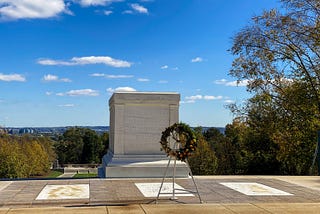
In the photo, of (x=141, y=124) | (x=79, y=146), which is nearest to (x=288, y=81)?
(x=141, y=124)

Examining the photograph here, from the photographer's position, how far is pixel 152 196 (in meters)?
7.66

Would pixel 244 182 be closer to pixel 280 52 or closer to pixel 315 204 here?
pixel 315 204

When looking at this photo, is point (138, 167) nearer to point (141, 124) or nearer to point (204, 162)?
point (141, 124)

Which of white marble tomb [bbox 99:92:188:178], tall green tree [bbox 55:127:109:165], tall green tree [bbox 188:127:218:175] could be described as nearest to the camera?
white marble tomb [bbox 99:92:188:178]

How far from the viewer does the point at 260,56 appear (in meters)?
17.5

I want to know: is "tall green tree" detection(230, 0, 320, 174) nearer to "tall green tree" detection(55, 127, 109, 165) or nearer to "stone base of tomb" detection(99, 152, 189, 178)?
"stone base of tomb" detection(99, 152, 189, 178)

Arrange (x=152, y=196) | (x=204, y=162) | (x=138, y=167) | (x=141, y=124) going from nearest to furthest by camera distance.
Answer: (x=152, y=196)
(x=138, y=167)
(x=141, y=124)
(x=204, y=162)

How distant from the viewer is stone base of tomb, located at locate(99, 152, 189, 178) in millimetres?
10172

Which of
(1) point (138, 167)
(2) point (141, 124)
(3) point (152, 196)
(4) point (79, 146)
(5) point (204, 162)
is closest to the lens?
(3) point (152, 196)

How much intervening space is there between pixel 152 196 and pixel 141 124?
3.30 meters

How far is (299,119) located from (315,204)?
11445 millimetres

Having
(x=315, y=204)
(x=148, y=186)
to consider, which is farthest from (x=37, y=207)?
(x=315, y=204)

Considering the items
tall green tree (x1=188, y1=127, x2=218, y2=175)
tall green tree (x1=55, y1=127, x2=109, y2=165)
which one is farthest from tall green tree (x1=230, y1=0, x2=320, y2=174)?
tall green tree (x1=55, y1=127, x2=109, y2=165)

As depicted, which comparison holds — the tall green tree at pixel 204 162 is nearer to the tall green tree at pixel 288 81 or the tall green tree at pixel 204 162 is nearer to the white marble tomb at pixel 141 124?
the tall green tree at pixel 288 81
